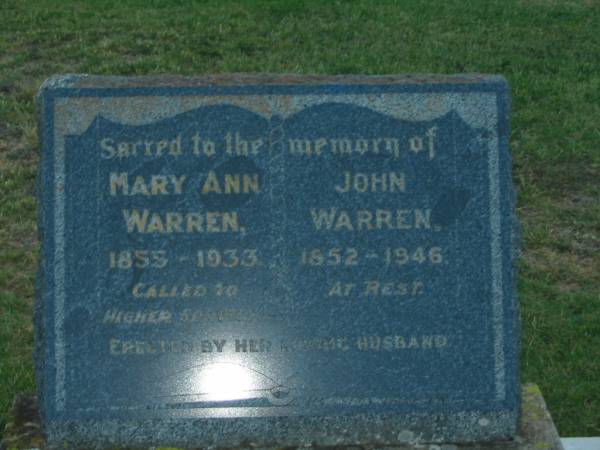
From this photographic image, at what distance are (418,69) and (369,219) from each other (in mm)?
4843

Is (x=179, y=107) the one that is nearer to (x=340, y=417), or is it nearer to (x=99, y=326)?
(x=99, y=326)

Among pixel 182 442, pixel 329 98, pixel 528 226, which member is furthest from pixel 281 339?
pixel 528 226

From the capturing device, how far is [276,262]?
388 centimetres

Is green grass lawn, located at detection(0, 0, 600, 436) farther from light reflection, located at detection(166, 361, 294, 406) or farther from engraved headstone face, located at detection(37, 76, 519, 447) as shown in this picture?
light reflection, located at detection(166, 361, 294, 406)

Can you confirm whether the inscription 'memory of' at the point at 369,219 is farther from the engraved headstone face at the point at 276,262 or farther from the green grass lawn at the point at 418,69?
the green grass lawn at the point at 418,69

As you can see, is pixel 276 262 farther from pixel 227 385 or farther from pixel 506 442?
pixel 506 442

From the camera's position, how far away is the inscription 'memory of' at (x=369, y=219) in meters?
3.89

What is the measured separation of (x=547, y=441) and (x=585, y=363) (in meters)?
1.41

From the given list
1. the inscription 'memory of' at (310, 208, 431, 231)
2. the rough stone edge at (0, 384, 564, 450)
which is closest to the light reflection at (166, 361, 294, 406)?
the rough stone edge at (0, 384, 564, 450)

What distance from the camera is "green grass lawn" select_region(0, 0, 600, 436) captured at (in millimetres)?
5510

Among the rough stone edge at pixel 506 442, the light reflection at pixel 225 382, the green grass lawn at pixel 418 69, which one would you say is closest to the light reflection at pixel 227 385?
the light reflection at pixel 225 382

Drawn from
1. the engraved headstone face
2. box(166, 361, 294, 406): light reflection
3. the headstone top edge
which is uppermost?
the headstone top edge

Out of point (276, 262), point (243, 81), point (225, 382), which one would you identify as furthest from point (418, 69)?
point (225, 382)

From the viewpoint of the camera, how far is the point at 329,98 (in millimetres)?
3900
